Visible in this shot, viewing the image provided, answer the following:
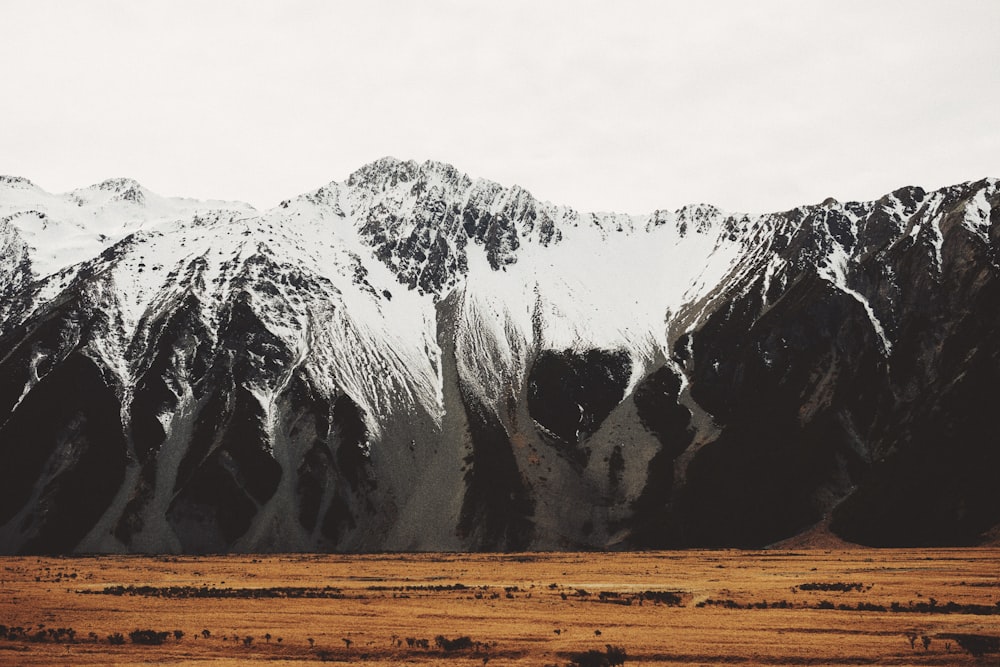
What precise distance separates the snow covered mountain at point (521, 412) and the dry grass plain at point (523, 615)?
5262 centimetres

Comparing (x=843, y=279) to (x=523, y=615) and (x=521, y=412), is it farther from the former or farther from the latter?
(x=523, y=615)

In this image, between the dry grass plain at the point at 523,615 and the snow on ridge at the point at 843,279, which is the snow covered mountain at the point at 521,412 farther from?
the dry grass plain at the point at 523,615

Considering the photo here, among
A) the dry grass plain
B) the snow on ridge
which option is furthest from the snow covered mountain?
→ the dry grass plain

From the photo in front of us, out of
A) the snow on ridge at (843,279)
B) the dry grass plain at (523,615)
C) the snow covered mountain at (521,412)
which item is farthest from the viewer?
the snow on ridge at (843,279)

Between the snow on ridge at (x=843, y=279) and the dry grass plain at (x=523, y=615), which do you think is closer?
the dry grass plain at (x=523, y=615)

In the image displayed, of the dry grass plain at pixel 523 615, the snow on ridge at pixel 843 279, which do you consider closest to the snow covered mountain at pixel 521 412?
the snow on ridge at pixel 843 279

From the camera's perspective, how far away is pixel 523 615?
152 feet

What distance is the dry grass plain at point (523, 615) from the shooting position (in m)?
34.8

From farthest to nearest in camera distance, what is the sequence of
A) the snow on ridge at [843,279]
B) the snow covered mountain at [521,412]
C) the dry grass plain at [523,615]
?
1. the snow on ridge at [843,279]
2. the snow covered mountain at [521,412]
3. the dry grass plain at [523,615]

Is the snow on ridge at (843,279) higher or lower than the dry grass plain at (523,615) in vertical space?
higher

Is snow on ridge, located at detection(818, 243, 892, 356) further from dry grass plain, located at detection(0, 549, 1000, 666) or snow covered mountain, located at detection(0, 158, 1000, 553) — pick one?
dry grass plain, located at detection(0, 549, 1000, 666)

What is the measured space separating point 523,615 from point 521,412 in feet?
406

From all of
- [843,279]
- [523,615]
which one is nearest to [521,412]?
[843,279]

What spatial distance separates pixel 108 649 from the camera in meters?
37.2
